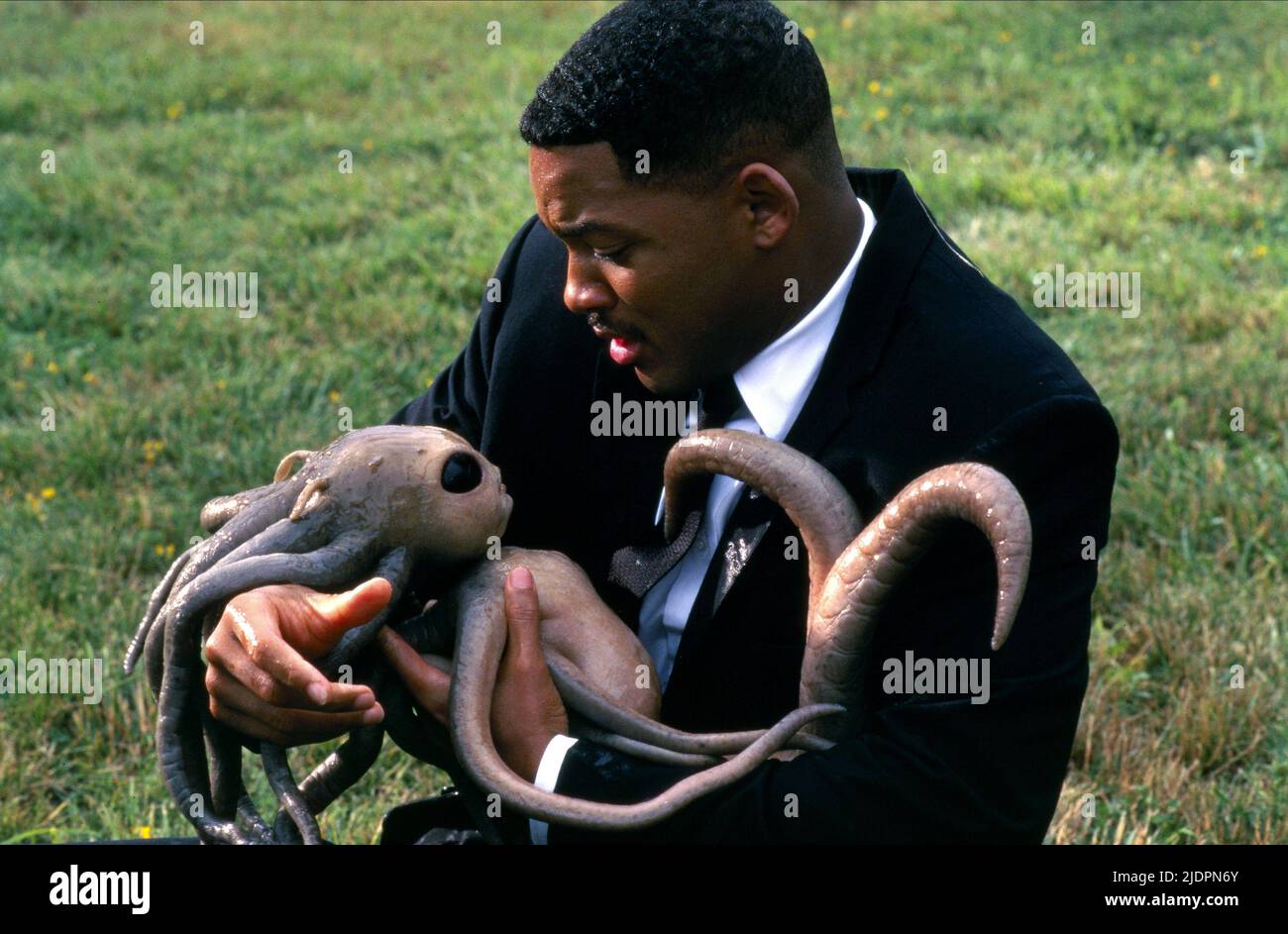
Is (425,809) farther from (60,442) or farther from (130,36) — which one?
(130,36)

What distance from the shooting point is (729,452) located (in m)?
2.88

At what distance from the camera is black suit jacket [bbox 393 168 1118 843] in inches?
108

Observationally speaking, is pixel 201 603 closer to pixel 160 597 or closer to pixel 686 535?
pixel 160 597

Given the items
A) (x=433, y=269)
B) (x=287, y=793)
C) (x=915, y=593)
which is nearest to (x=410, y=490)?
(x=287, y=793)

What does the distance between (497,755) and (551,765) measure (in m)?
0.10

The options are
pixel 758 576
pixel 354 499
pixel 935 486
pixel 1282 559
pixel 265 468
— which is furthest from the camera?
pixel 265 468

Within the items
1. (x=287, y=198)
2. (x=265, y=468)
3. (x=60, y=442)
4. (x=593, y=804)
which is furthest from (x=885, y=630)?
(x=287, y=198)

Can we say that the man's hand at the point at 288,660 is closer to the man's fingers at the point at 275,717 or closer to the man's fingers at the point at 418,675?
the man's fingers at the point at 275,717

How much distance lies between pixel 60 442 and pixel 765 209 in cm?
432

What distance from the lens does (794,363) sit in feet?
10.2

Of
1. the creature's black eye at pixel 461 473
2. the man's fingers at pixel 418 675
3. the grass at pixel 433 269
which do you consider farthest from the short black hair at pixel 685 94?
the grass at pixel 433 269

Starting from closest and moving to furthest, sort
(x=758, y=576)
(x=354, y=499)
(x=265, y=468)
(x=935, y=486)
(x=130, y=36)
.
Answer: (x=935, y=486) < (x=354, y=499) < (x=758, y=576) < (x=265, y=468) < (x=130, y=36)

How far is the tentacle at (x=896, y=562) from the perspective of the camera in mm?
2441

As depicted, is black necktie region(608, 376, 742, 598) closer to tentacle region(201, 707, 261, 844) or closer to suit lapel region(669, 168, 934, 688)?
suit lapel region(669, 168, 934, 688)
